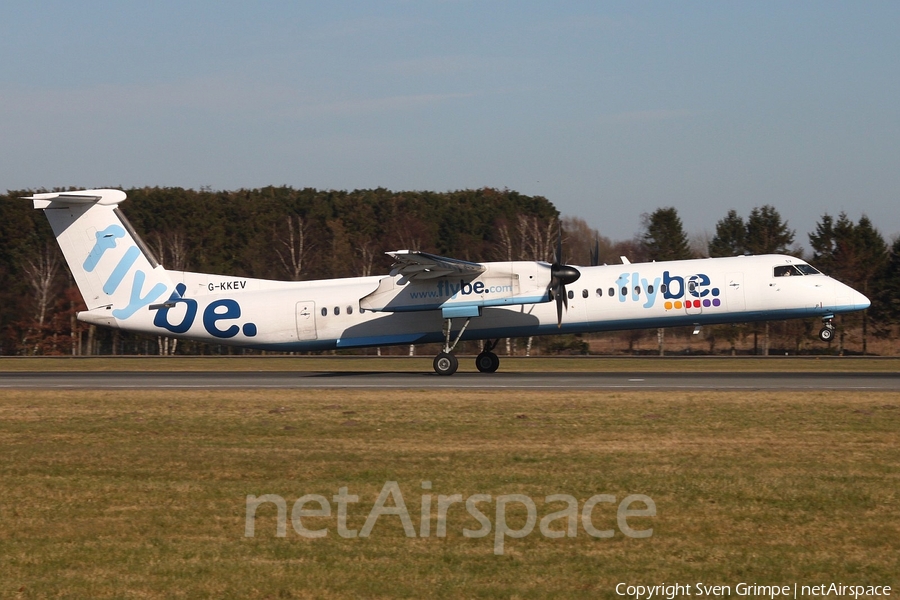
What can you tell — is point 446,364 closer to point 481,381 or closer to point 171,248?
point 481,381

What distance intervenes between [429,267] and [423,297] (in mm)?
1253

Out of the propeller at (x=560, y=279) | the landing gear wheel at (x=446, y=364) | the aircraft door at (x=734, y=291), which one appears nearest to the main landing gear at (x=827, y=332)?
the aircraft door at (x=734, y=291)

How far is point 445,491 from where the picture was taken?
998 cm

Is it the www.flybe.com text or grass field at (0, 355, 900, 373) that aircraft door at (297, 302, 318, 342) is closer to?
the www.flybe.com text

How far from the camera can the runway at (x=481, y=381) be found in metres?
22.6

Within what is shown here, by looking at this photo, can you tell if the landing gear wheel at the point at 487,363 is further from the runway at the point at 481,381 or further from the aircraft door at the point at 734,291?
the aircraft door at the point at 734,291

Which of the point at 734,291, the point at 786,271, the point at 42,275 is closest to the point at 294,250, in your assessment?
the point at 42,275

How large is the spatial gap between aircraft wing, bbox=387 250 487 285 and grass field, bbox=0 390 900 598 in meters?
7.66

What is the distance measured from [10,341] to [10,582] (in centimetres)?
5619

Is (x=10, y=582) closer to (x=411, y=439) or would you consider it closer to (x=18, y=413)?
(x=411, y=439)

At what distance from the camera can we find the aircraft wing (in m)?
25.5

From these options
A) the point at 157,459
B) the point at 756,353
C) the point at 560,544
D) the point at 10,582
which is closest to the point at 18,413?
the point at 157,459

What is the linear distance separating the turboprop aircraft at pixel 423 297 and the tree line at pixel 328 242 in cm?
2665

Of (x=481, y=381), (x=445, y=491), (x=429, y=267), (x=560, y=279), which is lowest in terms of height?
(x=445, y=491)
